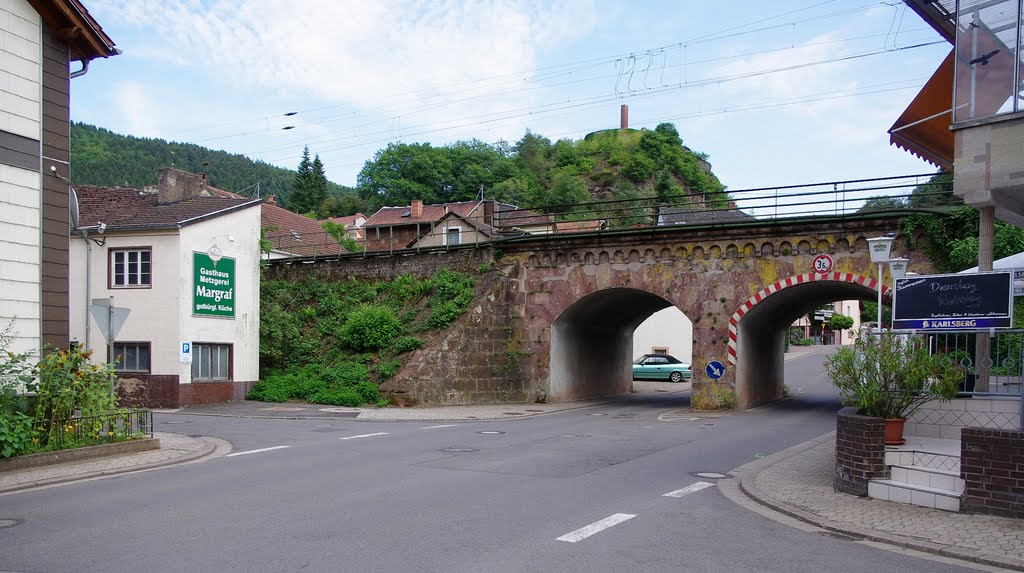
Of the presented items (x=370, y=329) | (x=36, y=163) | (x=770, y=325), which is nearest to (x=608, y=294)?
(x=770, y=325)

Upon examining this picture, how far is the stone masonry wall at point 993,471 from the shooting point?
844 cm

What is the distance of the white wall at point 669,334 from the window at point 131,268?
29.1m

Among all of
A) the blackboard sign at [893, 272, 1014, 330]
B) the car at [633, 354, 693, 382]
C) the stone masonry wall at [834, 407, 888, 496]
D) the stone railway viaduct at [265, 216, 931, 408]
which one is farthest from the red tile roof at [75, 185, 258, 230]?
the car at [633, 354, 693, 382]

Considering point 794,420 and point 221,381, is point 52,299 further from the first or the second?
point 794,420

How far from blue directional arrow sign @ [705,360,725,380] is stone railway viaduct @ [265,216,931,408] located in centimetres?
32

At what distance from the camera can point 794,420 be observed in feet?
69.6

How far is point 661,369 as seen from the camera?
40.1 meters

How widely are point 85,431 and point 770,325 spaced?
21.4 metres

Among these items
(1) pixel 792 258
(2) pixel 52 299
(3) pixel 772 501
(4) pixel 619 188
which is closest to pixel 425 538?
(3) pixel 772 501

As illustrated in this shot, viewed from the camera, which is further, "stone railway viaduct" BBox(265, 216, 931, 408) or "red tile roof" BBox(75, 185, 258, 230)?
"red tile roof" BBox(75, 185, 258, 230)

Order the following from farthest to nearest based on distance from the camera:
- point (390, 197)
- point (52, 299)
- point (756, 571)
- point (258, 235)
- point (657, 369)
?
point (390, 197)
point (657, 369)
point (258, 235)
point (52, 299)
point (756, 571)

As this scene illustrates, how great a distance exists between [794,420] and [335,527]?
52.1ft

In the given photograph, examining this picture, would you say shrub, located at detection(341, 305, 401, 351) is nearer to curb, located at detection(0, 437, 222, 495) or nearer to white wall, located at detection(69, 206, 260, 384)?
white wall, located at detection(69, 206, 260, 384)

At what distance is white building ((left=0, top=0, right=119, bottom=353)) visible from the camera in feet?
45.8
